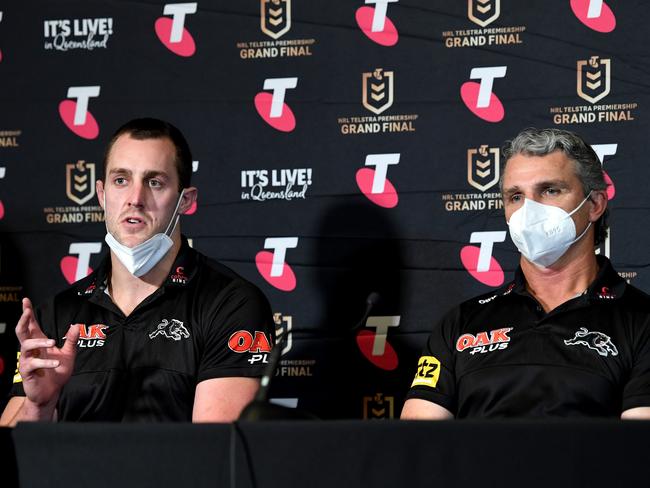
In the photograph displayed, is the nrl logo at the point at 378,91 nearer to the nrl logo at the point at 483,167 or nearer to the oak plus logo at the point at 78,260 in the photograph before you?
the nrl logo at the point at 483,167

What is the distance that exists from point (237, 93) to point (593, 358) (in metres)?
1.50

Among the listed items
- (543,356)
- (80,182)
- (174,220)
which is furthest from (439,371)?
(80,182)

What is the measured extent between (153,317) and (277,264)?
2.12ft

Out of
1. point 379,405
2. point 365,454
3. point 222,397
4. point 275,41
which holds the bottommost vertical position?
point 379,405

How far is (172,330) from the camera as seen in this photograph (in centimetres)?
254

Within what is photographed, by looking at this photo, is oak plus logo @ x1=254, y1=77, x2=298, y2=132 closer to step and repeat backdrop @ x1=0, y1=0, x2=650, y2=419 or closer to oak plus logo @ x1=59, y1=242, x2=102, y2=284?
step and repeat backdrop @ x1=0, y1=0, x2=650, y2=419

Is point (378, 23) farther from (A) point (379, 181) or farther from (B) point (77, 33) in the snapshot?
(B) point (77, 33)

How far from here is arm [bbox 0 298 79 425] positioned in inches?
88.1

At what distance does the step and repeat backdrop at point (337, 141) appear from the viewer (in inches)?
117

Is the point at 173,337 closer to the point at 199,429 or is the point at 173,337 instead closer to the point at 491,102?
the point at 199,429

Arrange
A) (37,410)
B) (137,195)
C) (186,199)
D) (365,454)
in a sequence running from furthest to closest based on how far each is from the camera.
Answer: (186,199) < (137,195) < (37,410) < (365,454)

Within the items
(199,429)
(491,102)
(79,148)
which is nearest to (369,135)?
(491,102)

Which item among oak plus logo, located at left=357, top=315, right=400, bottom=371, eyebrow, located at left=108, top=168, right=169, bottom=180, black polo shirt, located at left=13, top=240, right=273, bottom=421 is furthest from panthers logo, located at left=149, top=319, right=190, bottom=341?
oak plus logo, located at left=357, top=315, right=400, bottom=371

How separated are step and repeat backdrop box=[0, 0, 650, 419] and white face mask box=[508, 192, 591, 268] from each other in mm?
519
